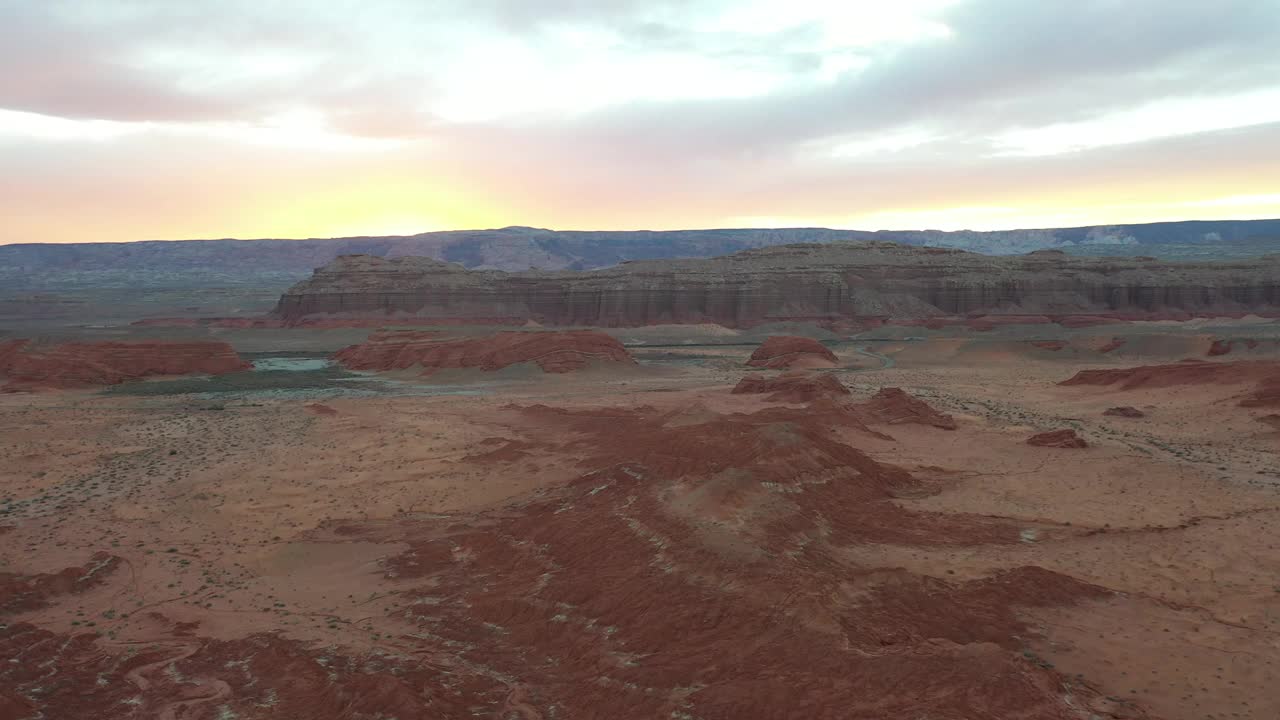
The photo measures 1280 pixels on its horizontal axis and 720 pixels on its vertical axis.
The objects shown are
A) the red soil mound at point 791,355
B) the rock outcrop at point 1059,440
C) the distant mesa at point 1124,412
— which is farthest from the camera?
the red soil mound at point 791,355

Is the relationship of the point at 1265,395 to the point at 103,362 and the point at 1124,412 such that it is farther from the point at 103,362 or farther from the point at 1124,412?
the point at 103,362

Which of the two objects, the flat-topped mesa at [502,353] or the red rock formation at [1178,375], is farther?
the flat-topped mesa at [502,353]

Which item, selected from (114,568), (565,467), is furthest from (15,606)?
(565,467)

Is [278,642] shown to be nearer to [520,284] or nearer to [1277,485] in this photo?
[1277,485]

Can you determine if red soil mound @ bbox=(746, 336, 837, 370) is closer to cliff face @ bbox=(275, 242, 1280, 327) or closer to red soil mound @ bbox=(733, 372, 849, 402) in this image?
red soil mound @ bbox=(733, 372, 849, 402)

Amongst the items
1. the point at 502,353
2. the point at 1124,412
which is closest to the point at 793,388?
the point at 1124,412

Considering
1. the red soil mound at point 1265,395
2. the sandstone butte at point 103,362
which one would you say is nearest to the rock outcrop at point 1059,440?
the red soil mound at point 1265,395

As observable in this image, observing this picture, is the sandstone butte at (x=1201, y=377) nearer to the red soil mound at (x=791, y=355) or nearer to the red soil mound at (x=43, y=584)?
the red soil mound at (x=791, y=355)
